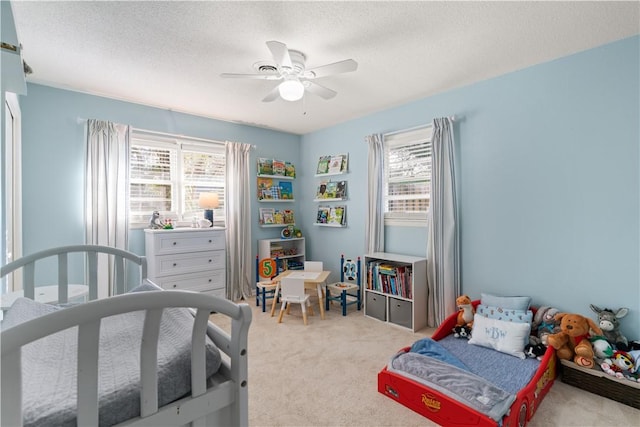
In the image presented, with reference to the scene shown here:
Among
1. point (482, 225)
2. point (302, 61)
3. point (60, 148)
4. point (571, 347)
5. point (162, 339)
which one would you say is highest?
point (302, 61)

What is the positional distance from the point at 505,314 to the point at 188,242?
332 centimetres

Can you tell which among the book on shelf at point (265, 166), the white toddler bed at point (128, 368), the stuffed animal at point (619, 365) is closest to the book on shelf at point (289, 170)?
the book on shelf at point (265, 166)

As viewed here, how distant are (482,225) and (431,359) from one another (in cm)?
154

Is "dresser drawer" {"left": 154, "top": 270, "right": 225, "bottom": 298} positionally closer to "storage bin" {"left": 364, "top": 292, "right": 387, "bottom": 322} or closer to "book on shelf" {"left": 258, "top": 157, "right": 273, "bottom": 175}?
"book on shelf" {"left": 258, "top": 157, "right": 273, "bottom": 175}

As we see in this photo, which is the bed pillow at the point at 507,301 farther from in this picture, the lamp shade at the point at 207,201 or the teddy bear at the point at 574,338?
the lamp shade at the point at 207,201

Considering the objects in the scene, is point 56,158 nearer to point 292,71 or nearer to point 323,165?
point 292,71

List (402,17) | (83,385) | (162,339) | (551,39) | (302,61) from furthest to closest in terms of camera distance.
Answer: (302,61)
(551,39)
(402,17)
(162,339)
(83,385)

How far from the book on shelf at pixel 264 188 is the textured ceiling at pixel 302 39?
1.68 metres

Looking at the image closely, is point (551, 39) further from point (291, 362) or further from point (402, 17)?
point (291, 362)

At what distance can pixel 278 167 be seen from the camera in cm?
487

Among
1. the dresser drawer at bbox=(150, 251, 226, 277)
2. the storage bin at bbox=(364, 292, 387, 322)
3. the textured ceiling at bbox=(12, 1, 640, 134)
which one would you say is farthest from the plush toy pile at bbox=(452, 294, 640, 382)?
the dresser drawer at bbox=(150, 251, 226, 277)

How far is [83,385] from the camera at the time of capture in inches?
30.4

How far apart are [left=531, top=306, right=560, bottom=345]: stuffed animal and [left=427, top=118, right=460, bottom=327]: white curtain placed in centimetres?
74

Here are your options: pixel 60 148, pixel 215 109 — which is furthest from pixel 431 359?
pixel 60 148
